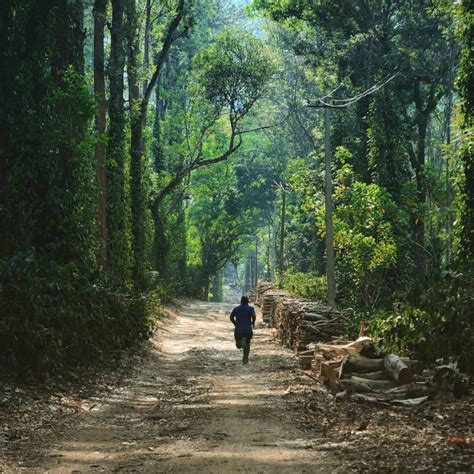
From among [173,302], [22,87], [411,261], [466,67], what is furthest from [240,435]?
[173,302]

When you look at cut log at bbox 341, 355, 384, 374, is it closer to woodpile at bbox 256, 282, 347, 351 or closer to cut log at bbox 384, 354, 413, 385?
cut log at bbox 384, 354, 413, 385

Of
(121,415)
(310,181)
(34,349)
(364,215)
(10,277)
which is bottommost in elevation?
(121,415)

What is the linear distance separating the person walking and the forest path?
46 cm

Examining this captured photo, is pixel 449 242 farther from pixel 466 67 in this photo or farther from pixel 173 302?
pixel 173 302


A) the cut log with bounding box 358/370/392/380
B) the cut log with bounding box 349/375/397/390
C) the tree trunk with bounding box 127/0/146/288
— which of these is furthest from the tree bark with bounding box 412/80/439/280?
the cut log with bounding box 349/375/397/390

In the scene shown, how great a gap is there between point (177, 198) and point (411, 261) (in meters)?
16.8

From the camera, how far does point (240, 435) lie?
8023 mm

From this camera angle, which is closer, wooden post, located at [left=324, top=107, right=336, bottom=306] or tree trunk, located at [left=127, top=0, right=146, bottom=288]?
wooden post, located at [left=324, top=107, right=336, bottom=306]

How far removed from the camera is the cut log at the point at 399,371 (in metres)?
9.70

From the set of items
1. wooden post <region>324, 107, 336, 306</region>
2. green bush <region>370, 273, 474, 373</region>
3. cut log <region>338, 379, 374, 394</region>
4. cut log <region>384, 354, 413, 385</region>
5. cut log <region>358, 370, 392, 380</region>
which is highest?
wooden post <region>324, 107, 336, 306</region>

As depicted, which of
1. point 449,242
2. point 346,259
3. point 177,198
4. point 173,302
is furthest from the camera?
point 177,198

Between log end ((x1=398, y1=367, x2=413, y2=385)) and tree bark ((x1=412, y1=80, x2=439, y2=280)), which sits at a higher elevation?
tree bark ((x1=412, y1=80, x2=439, y2=280))

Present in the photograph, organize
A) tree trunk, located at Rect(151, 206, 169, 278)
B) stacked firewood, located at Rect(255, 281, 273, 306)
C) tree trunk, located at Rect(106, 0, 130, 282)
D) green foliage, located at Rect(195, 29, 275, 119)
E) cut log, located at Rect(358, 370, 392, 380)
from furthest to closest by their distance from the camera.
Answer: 1. stacked firewood, located at Rect(255, 281, 273, 306)
2. tree trunk, located at Rect(151, 206, 169, 278)
3. green foliage, located at Rect(195, 29, 275, 119)
4. tree trunk, located at Rect(106, 0, 130, 282)
5. cut log, located at Rect(358, 370, 392, 380)

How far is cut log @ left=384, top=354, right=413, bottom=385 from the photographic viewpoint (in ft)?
31.8
